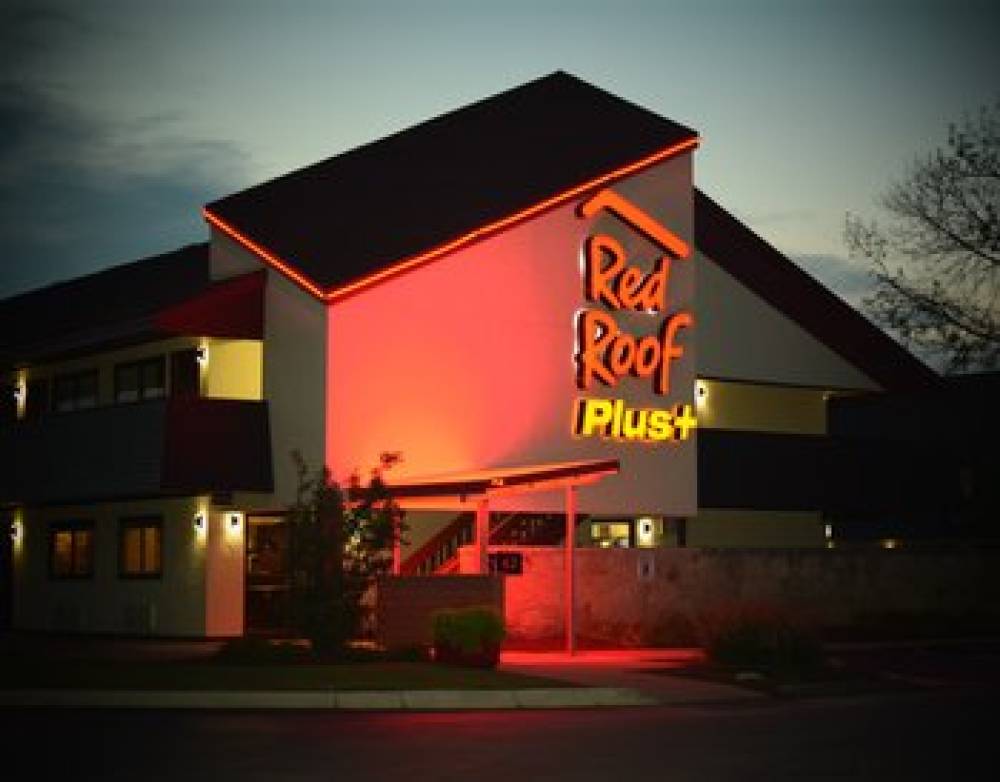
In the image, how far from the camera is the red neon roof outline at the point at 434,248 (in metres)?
35.8

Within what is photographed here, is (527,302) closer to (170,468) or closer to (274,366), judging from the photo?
(274,366)

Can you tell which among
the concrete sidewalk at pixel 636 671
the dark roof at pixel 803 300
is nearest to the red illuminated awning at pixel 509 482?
the concrete sidewalk at pixel 636 671

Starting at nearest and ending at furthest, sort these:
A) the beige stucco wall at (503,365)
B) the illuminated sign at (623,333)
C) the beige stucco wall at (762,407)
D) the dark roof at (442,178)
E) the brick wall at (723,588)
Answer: the beige stucco wall at (503,365) < the brick wall at (723,588) < the dark roof at (442,178) < the illuminated sign at (623,333) < the beige stucco wall at (762,407)

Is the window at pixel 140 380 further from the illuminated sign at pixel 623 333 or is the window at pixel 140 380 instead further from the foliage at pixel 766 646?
the foliage at pixel 766 646

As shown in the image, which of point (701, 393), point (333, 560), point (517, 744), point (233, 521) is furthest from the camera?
point (701, 393)

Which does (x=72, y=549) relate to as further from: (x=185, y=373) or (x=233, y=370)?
(x=233, y=370)

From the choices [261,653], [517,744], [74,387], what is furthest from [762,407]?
[517,744]

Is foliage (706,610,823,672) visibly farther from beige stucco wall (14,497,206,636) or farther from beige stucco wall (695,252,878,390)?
beige stucco wall (695,252,878,390)

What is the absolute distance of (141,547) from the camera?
40.3 m

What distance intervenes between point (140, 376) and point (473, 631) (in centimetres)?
1540

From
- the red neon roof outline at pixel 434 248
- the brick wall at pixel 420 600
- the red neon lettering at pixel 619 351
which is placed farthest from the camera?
the red neon lettering at pixel 619 351

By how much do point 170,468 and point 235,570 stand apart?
353cm

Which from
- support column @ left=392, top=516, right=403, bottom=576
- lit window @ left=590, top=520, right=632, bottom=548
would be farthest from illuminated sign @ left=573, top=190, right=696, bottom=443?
support column @ left=392, top=516, right=403, bottom=576

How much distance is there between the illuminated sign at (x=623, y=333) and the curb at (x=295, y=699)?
17019mm
